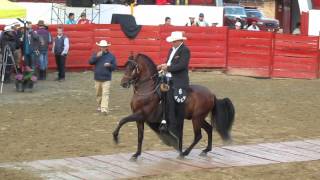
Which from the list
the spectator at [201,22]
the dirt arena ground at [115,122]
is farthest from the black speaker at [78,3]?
the dirt arena ground at [115,122]

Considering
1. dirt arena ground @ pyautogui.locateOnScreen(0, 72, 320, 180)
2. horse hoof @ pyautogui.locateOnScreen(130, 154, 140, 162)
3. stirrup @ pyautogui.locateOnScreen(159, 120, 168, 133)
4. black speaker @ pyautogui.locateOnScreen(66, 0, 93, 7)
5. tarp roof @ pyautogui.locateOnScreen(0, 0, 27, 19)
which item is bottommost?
dirt arena ground @ pyautogui.locateOnScreen(0, 72, 320, 180)

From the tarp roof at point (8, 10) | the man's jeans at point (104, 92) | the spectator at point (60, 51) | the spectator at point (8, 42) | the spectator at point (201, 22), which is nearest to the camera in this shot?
the tarp roof at point (8, 10)

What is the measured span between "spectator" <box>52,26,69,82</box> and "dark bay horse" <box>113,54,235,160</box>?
1148 cm

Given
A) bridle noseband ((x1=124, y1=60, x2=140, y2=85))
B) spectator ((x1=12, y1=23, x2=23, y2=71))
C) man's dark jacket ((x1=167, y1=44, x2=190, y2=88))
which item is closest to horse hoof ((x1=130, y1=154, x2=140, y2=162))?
bridle noseband ((x1=124, y1=60, x2=140, y2=85))

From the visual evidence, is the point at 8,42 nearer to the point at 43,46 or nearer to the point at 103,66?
the point at 43,46

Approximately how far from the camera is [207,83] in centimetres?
2175

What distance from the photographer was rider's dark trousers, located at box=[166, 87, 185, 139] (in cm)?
1005

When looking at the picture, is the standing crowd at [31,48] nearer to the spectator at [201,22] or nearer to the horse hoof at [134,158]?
the spectator at [201,22]

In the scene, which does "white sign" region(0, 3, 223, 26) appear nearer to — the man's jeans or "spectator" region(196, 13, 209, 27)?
"spectator" region(196, 13, 209, 27)

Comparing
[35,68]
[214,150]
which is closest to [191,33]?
[35,68]

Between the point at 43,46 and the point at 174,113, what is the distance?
11.8m

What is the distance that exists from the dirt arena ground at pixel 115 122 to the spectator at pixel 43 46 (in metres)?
0.42

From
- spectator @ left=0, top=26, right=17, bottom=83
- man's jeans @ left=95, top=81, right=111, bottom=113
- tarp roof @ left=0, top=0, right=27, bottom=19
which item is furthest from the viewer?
spectator @ left=0, top=26, right=17, bottom=83

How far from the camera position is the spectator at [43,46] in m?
21.1
